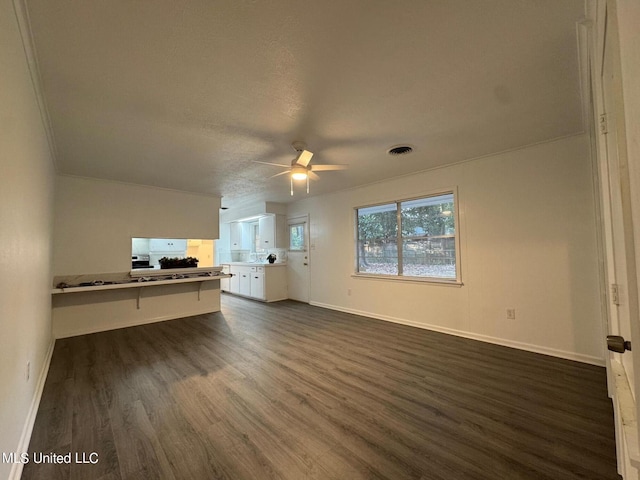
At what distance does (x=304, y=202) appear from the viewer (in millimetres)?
6000

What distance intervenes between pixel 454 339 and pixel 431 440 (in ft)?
6.71

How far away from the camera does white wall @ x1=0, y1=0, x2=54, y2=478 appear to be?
120 cm

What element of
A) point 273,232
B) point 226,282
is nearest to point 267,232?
point 273,232

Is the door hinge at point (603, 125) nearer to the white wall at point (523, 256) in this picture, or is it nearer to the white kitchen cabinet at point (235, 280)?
the white wall at point (523, 256)

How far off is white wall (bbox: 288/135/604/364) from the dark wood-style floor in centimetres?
31

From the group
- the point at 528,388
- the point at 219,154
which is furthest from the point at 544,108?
the point at 219,154

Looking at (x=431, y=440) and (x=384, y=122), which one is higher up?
(x=384, y=122)

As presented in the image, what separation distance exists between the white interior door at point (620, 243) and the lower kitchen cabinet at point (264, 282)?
5.46 metres

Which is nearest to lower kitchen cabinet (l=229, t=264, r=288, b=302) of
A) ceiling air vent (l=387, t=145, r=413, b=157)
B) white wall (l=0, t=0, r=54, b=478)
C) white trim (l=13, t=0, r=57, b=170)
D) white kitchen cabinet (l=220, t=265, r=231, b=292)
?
white kitchen cabinet (l=220, t=265, r=231, b=292)

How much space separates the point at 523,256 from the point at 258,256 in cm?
602

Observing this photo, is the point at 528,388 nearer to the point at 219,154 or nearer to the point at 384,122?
the point at 384,122

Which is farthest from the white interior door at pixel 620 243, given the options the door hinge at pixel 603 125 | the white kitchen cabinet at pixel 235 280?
the white kitchen cabinet at pixel 235 280

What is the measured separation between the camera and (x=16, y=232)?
1432 mm

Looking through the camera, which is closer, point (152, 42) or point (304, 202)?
point (152, 42)
